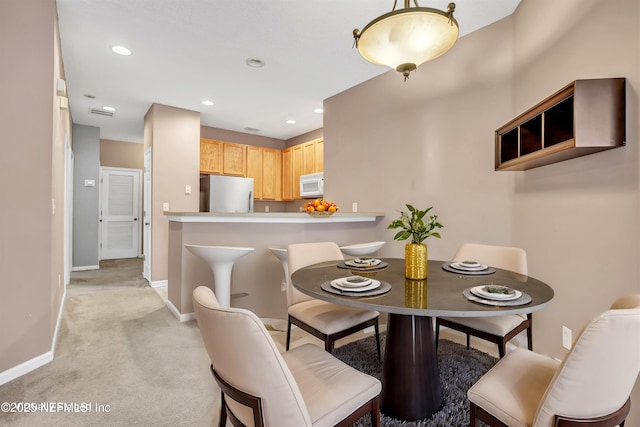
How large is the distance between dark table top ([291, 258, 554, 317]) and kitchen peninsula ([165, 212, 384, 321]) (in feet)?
4.07

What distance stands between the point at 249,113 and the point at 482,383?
454 cm

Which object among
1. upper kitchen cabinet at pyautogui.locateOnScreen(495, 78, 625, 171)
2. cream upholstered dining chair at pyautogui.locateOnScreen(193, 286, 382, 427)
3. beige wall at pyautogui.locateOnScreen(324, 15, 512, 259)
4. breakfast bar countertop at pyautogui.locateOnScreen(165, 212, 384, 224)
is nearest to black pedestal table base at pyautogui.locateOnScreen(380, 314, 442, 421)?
cream upholstered dining chair at pyautogui.locateOnScreen(193, 286, 382, 427)

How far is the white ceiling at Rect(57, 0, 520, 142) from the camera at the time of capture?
92.4 inches

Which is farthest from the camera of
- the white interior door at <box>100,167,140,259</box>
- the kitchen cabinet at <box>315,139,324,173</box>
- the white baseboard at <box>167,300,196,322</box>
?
the white interior door at <box>100,167,140,259</box>

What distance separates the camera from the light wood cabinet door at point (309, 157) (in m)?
5.50

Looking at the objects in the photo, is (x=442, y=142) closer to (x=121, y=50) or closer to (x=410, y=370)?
(x=410, y=370)

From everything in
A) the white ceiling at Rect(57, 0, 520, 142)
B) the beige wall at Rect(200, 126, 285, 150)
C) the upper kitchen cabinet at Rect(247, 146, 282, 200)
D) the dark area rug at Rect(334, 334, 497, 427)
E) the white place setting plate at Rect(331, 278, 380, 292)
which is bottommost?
the dark area rug at Rect(334, 334, 497, 427)

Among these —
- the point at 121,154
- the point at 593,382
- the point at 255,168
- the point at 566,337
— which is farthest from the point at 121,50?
the point at 121,154

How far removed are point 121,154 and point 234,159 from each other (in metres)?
2.90

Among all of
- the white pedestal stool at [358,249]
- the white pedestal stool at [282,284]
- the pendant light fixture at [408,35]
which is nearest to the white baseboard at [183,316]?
the white pedestal stool at [282,284]

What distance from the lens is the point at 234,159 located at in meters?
5.71

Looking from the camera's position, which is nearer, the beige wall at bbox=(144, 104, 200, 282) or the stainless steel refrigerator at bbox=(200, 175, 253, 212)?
the beige wall at bbox=(144, 104, 200, 282)

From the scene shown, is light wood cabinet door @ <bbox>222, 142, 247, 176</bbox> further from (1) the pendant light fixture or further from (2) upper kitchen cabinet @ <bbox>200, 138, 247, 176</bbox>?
(1) the pendant light fixture

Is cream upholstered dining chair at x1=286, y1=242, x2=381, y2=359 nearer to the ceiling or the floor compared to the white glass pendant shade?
nearer to the floor
